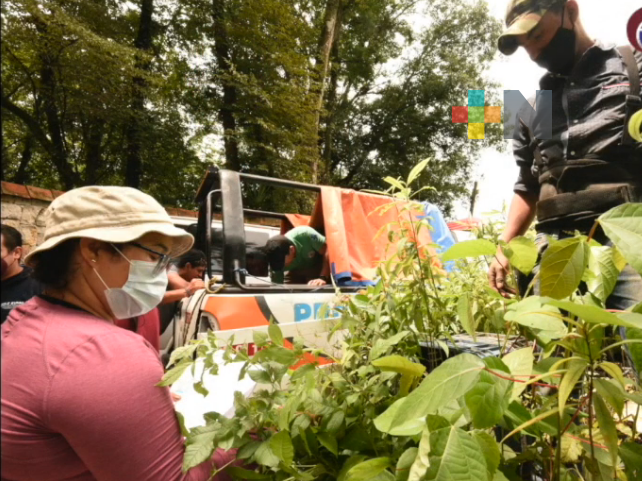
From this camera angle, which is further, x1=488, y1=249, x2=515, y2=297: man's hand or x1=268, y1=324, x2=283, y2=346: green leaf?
x1=488, y1=249, x2=515, y2=297: man's hand

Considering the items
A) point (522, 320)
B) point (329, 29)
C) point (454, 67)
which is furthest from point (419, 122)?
point (522, 320)

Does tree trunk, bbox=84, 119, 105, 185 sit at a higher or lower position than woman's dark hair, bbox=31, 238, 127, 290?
higher

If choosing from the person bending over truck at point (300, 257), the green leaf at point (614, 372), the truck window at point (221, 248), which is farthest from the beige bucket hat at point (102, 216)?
the truck window at point (221, 248)

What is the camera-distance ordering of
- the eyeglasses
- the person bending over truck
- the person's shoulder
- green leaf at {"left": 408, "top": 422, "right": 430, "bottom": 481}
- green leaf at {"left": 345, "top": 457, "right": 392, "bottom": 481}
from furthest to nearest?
the person's shoulder, the person bending over truck, the eyeglasses, green leaf at {"left": 345, "top": 457, "right": 392, "bottom": 481}, green leaf at {"left": 408, "top": 422, "right": 430, "bottom": 481}

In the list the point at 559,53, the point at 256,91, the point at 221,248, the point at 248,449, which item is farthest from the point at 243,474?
the point at 221,248

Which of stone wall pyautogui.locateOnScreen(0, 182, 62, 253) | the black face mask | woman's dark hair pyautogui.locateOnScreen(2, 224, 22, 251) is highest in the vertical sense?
the black face mask

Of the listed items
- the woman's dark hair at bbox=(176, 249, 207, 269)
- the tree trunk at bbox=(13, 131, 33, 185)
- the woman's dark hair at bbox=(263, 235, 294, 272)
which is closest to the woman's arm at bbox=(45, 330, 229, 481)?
the tree trunk at bbox=(13, 131, 33, 185)

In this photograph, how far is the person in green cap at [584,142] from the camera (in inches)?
35.1

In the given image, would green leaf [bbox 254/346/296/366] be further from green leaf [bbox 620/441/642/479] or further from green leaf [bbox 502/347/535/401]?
green leaf [bbox 620/441/642/479]

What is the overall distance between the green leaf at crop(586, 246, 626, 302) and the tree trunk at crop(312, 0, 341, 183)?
1.55 ft

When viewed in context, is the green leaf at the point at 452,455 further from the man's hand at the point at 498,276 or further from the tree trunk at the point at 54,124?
the man's hand at the point at 498,276

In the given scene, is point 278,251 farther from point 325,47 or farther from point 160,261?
point 325,47

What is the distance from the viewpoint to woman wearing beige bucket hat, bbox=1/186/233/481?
23.8 inches

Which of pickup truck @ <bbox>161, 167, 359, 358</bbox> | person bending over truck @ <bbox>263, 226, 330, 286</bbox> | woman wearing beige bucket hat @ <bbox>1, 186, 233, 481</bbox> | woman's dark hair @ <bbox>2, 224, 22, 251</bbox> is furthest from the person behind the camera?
person bending over truck @ <bbox>263, 226, 330, 286</bbox>
